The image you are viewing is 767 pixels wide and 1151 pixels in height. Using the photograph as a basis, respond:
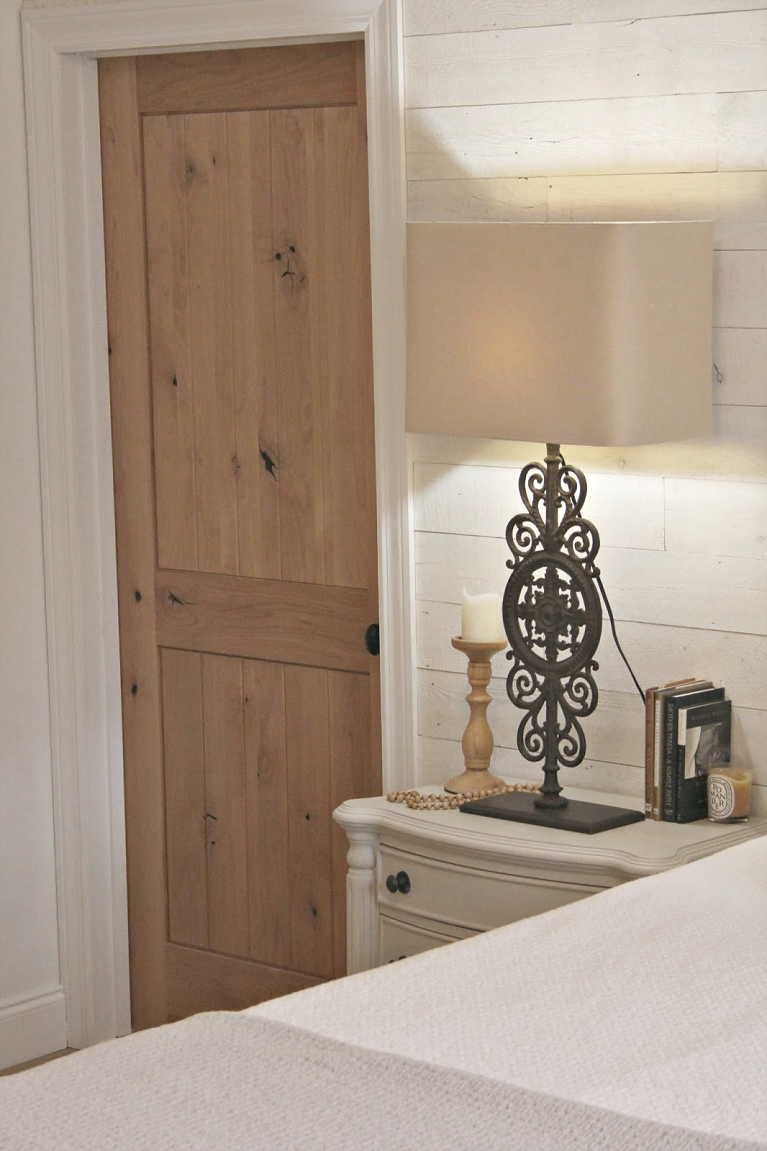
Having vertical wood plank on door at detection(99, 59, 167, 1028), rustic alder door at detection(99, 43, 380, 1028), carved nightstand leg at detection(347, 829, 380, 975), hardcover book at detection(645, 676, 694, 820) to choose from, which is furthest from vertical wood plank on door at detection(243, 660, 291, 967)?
hardcover book at detection(645, 676, 694, 820)

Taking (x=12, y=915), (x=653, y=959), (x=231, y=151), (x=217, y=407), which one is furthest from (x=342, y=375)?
(x=653, y=959)

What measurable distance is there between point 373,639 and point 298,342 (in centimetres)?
60

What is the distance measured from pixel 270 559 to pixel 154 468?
36 centimetres

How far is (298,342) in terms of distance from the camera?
9.62 feet

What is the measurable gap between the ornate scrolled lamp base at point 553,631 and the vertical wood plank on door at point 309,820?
627 millimetres

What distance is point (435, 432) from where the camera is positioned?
2.30 meters

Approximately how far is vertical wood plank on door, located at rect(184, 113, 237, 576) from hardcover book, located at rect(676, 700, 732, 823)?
1126 millimetres

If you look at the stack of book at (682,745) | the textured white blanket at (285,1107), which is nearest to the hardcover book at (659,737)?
the stack of book at (682,745)

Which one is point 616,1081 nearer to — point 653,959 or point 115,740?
point 653,959

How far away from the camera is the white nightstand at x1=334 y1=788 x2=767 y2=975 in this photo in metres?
2.21

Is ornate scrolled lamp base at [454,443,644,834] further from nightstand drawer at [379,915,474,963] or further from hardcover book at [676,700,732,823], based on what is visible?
nightstand drawer at [379,915,474,963]

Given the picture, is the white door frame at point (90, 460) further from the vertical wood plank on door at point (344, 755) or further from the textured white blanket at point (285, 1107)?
Result: the textured white blanket at point (285, 1107)

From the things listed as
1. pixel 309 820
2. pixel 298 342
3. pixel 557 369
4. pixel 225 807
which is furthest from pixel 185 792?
pixel 557 369

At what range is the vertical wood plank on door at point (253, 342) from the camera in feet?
9.66
